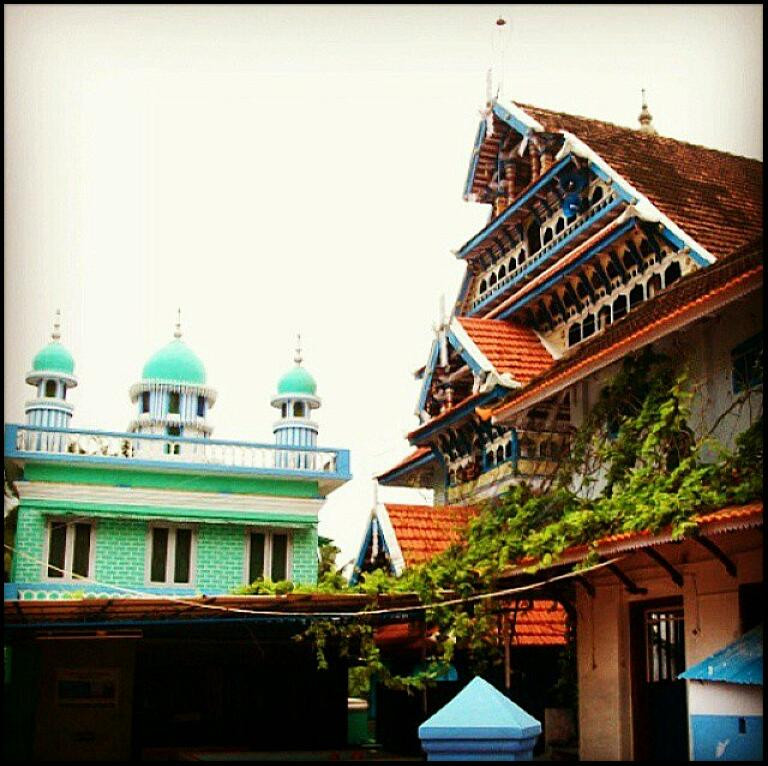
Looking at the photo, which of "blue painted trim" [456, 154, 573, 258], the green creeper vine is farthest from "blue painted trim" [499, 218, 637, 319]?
the green creeper vine

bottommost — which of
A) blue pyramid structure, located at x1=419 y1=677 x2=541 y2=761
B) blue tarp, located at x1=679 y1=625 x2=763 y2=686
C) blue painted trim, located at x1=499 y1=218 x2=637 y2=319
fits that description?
blue pyramid structure, located at x1=419 y1=677 x2=541 y2=761

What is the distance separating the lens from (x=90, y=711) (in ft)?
58.0

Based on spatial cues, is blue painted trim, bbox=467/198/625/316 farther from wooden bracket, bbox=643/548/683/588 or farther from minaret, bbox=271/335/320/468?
minaret, bbox=271/335/320/468

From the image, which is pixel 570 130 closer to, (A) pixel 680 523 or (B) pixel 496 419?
(B) pixel 496 419

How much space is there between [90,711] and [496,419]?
779 centimetres

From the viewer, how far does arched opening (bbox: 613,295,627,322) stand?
16.9 meters

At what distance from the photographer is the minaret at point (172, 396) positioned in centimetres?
2994

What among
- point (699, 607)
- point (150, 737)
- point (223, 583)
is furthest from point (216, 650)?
point (699, 607)

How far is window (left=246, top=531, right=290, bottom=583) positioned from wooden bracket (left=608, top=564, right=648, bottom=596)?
12941mm

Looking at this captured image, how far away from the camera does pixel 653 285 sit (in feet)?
53.1

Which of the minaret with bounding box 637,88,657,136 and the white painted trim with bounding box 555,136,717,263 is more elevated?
the minaret with bounding box 637,88,657,136

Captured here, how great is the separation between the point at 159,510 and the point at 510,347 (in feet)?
30.5

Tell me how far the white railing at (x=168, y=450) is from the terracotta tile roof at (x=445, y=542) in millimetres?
7615

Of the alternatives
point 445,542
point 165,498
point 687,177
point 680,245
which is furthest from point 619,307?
point 165,498
